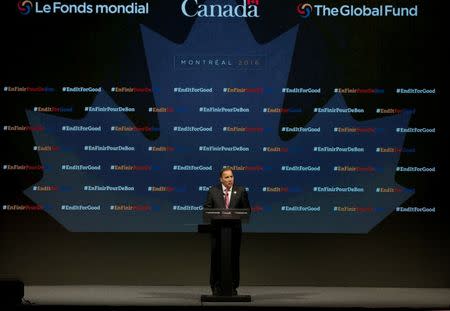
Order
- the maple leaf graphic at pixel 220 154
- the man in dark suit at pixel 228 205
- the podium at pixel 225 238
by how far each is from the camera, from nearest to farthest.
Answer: the podium at pixel 225 238 < the man in dark suit at pixel 228 205 < the maple leaf graphic at pixel 220 154

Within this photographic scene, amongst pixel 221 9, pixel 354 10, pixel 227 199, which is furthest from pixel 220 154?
pixel 354 10

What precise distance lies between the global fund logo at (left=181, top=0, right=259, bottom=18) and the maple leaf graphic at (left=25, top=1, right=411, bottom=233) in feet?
0.33

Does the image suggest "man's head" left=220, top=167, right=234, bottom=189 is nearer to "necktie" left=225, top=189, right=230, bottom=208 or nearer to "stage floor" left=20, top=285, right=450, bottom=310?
"necktie" left=225, top=189, right=230, bottom=208

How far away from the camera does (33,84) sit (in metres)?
10.9

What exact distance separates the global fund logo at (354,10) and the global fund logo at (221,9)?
0.53m

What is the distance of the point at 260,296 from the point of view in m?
9.95

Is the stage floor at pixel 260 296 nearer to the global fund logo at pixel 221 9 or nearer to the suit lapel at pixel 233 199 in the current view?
the suit lapel at pixel 233 199

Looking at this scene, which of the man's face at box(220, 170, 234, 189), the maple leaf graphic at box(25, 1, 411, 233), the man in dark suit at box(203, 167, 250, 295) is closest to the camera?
the man's face at box(220, 170, 234, 189)

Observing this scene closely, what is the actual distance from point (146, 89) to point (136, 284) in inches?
85.8

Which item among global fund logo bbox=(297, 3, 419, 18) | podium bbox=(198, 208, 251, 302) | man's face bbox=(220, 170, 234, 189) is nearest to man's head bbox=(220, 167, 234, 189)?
man's face bbox=(220, 170, 234, 189)

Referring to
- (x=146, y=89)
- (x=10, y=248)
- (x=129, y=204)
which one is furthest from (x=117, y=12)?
(x=10, y=248)

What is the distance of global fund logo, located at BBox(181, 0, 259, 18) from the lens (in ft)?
35.5

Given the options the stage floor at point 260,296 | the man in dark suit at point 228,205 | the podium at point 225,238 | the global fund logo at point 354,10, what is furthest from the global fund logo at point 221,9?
the stage floor at point 260,296

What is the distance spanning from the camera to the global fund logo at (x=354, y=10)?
35.6ft
